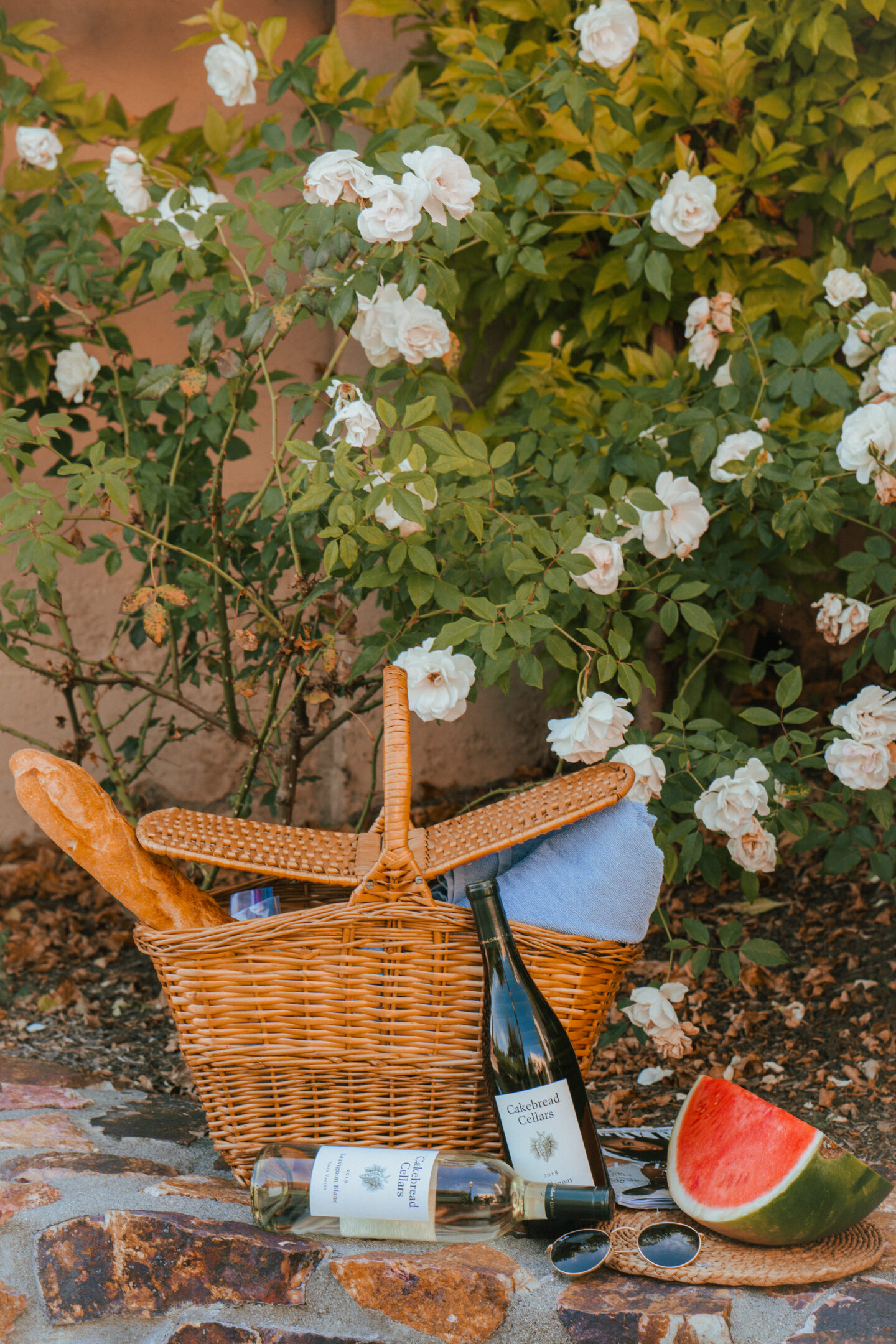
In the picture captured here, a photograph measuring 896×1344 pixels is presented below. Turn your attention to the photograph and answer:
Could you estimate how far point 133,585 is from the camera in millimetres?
2734

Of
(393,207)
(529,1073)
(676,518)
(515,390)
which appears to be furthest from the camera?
(515,390)

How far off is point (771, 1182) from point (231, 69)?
180 cm

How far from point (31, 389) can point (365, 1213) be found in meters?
2.08

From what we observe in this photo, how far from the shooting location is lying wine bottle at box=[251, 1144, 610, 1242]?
108 centimetres

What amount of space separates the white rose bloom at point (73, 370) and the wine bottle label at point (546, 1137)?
1.52m

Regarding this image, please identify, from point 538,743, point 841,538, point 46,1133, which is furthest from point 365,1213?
point 841,538

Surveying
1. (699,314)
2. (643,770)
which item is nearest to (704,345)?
(699,314)

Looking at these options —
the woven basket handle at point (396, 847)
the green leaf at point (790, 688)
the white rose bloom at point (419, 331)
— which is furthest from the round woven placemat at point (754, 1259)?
the white rose bloom at point (419, 331)

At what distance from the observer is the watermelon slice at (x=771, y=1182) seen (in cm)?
106

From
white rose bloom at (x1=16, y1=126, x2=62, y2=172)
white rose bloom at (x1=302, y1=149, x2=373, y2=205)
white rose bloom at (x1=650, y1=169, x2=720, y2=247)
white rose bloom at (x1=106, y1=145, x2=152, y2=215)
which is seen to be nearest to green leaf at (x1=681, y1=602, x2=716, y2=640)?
white rose bloom at (x1=650, y1=169, x2=720, y2=247)

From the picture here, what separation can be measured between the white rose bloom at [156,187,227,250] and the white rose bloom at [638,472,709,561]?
0.84 m

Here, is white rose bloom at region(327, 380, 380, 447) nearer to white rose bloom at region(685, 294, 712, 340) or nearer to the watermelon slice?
white rose bloom at region(685, 294, 712, 340)

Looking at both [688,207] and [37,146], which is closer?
[688,207]

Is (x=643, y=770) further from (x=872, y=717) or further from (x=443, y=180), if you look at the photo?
(x=443, y=180)
